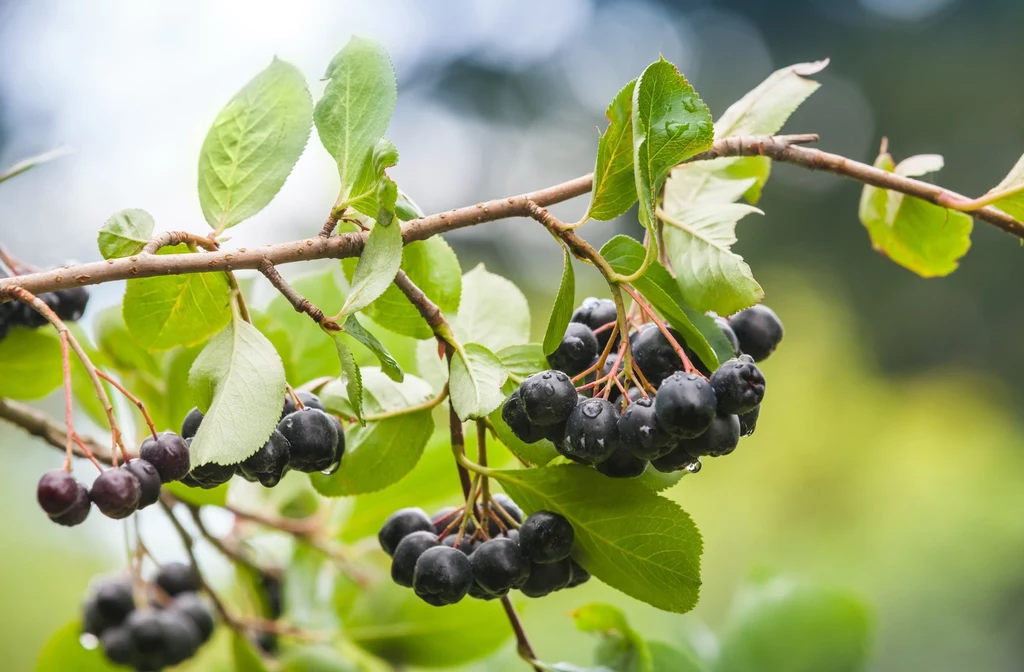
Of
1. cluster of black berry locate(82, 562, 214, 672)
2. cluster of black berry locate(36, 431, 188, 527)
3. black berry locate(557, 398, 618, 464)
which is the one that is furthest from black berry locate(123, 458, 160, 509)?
cluster of black berry locate(82, 562, 214, 672)

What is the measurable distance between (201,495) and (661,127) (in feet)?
1.77

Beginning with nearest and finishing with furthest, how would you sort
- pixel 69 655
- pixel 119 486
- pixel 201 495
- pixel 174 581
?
pixel 119 486, pixel 201 495, pixel 69 655, pixel 174 581

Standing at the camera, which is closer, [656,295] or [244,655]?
[656,295]

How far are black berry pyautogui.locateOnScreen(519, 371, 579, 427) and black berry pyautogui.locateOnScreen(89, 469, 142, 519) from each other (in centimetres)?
19

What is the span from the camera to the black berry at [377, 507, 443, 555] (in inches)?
22.2

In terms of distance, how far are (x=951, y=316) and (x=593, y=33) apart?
145 inches

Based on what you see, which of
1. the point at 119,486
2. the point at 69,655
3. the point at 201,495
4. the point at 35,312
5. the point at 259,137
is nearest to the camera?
the point at 119,486

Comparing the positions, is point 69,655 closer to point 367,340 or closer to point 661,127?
point 367,340

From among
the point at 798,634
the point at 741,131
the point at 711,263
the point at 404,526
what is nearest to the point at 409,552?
the point at 404,526

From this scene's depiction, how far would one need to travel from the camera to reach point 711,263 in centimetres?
47

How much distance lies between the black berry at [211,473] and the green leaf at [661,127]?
235 millimetres

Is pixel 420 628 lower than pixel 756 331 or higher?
lower

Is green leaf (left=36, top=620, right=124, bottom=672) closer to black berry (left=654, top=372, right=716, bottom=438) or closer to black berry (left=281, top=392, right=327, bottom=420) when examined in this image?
black berry (left=281, top=392, right=327, bottom=420)

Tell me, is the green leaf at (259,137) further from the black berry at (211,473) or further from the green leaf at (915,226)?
the green leaf at (915,226)
